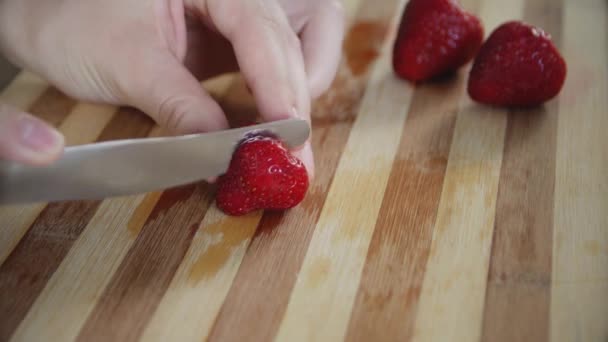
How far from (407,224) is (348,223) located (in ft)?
0.30

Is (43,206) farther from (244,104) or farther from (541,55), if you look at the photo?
(541,55)

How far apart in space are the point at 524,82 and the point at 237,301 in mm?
652

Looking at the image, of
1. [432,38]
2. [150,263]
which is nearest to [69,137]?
[150,263]

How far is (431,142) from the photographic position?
3.82 ft

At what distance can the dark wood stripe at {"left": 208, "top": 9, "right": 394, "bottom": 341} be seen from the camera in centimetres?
90

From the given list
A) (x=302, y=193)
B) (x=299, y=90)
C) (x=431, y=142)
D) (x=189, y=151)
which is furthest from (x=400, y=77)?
(x=189, y=151)

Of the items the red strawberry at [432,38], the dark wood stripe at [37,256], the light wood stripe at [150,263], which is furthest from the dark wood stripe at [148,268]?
the red strawberry at [432,38]

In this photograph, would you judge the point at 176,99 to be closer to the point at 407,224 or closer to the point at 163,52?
the point at 163,52

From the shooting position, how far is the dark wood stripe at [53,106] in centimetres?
127

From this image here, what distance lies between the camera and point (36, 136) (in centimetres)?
76

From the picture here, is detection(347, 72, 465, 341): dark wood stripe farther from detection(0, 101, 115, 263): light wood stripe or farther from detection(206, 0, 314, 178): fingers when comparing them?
detection(0, 101, 115, 263): light wood stripe

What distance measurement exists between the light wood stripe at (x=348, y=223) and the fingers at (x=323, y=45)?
92 mm

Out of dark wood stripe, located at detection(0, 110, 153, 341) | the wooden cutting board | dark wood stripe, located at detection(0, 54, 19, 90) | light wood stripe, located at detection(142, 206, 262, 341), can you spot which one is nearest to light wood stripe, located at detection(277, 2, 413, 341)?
the wooden cutting board

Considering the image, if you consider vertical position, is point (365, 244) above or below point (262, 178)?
below
